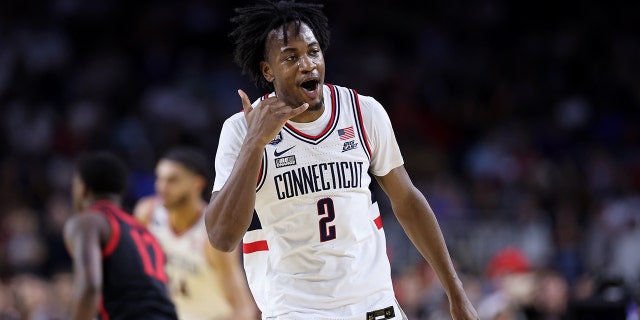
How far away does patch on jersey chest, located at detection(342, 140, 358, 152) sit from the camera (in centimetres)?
505

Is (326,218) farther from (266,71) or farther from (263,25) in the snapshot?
(263,25)

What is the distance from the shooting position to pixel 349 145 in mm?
5062

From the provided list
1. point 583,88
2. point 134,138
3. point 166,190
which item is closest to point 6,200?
point 134,138

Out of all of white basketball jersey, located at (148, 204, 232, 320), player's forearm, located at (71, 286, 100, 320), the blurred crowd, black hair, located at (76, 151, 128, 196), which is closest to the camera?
player's forearm, located at (71, 286, 100, 320)

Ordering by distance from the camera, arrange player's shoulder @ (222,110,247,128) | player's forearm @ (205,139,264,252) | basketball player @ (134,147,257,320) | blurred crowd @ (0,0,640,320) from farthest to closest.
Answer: blurred crowd @ (0,0,640,320), basketball player @ (134,147,257,320), player's shoulder @ (222,110,247,128), player's forearm @ (205,139,264,252)

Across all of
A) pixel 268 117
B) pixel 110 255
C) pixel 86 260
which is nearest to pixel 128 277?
pixel 110 255

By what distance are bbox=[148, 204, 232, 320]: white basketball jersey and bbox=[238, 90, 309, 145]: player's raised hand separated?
333 centimetres

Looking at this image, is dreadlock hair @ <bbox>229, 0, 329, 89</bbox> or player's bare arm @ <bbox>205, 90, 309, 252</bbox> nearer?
player's bare arm @ <bbox>205, 90, 309, 252</bbox>

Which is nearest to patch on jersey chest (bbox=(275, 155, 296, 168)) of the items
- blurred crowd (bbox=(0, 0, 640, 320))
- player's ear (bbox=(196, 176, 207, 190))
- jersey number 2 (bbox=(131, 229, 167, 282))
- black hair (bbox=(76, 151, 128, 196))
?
jersey number 2 (bbox=(131, 229, 167, 282))

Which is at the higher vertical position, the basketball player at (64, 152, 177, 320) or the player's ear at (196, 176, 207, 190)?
the player's ear at (196, 176, 207, 190)

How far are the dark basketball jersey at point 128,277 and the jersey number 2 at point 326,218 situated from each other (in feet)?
6.57

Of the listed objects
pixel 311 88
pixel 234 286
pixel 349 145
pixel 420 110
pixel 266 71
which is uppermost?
pixel 420 110

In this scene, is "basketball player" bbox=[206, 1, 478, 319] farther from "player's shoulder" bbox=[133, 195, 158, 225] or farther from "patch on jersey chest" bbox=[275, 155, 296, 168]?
"player's shoulder" bbox=[133, 195, 158, 225]

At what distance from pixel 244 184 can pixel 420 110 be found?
509 inches
